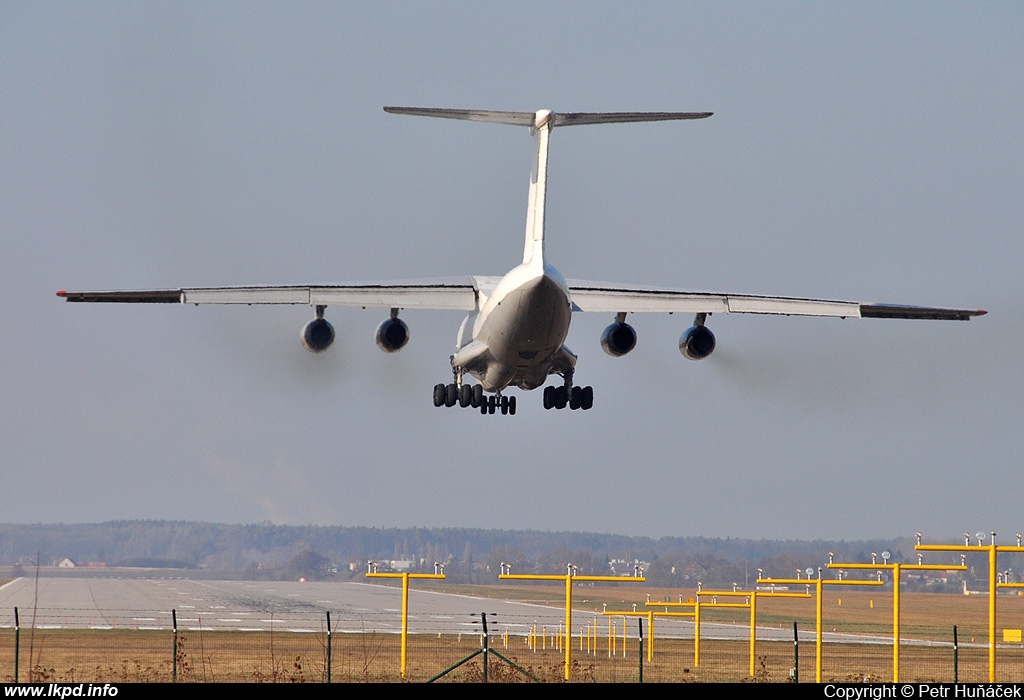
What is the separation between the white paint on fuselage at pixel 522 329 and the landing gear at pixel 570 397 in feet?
6.38

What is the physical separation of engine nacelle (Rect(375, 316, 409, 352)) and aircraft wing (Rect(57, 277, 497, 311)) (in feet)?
1.81

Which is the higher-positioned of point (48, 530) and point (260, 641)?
point (48, 530)

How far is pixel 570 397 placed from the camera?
30.4m

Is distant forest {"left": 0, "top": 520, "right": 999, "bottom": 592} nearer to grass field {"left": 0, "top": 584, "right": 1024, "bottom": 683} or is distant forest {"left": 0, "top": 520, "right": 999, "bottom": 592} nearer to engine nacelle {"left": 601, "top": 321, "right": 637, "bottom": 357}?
grass field {"left": 0, "top": 584, "right": 1024, "bottom": 683}

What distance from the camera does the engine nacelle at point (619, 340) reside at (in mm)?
28734

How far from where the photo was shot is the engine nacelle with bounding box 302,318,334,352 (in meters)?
27.9

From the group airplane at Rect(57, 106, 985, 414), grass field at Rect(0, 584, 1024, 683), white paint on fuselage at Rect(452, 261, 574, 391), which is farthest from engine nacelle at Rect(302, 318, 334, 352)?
grass field at Rect(0, 584, 1024, 683)

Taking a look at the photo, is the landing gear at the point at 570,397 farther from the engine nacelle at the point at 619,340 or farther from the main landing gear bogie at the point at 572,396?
the engine nacelle at the point at 619,340

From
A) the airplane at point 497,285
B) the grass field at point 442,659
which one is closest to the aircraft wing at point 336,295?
the airplane at point 497,285

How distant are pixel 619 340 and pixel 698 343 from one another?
63.9 inches
